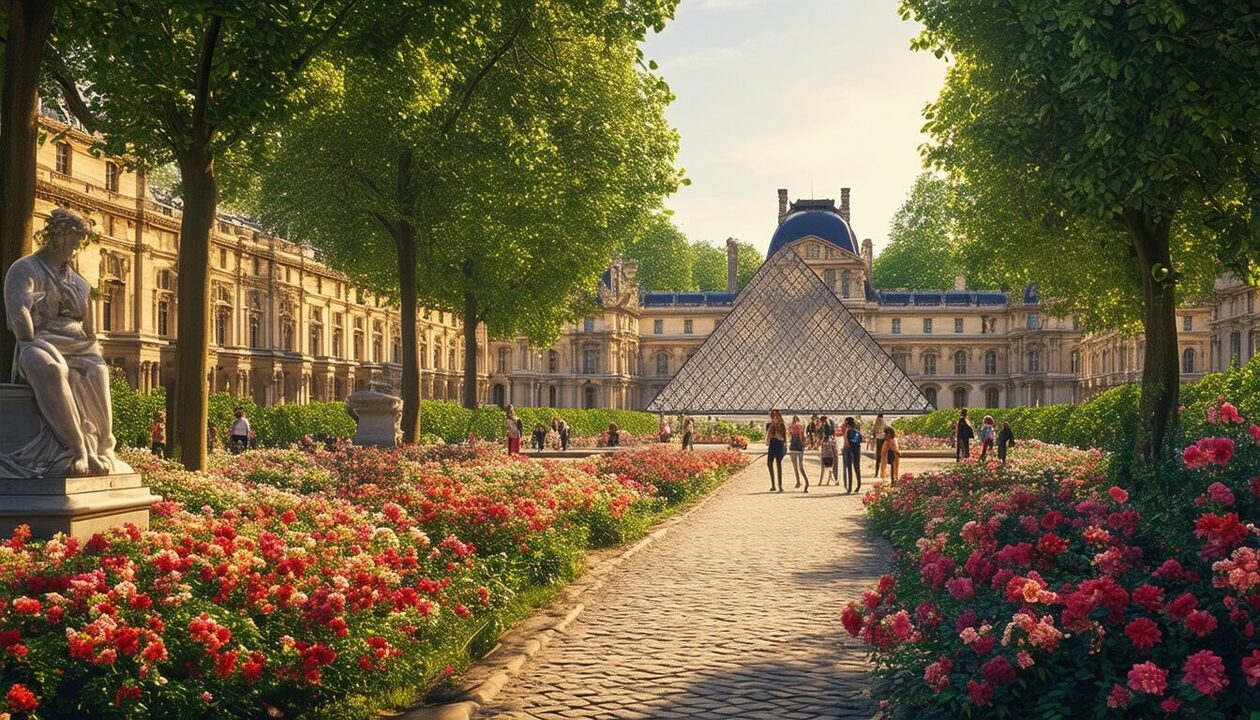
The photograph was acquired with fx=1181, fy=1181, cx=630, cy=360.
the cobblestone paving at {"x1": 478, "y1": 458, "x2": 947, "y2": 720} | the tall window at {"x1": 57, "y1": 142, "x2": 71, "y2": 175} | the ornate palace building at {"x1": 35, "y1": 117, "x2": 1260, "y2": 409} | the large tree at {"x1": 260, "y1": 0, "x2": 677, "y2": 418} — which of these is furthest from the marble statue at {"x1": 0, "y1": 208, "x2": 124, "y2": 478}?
the tall window at {"x1": 57, "y1": 142, "x2": 71, "y2": 175}

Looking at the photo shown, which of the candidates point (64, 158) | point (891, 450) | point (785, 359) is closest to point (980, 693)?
point (891, 450)

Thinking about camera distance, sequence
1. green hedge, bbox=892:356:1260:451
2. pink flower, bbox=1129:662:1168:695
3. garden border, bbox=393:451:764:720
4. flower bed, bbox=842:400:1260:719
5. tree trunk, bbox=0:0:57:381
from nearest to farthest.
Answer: pink flower, bbox=1129:662:1168:695 → flower bed, bbox=842:400:1260:719 → garden border, bbox=393:451:764:720 → green hedge, bbox=892:356:1260:451 → tree trunk, bbox=0:0:57:381

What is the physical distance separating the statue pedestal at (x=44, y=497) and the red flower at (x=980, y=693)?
15.7ft

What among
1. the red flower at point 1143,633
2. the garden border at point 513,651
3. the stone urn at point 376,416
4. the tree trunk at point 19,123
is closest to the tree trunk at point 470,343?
the stone urn at point 376,416

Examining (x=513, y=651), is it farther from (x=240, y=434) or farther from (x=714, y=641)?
(x=240, y=434)

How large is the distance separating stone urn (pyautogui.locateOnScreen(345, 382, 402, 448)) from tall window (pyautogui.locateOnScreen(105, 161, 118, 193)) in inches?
1063

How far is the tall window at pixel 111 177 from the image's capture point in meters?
43.6

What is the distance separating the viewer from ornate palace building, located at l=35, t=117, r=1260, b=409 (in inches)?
1734

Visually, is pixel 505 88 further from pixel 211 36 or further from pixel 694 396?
pixel 694 396

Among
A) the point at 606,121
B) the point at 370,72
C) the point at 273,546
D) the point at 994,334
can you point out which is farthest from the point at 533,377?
the point at 273,546

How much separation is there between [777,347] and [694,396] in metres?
4.86

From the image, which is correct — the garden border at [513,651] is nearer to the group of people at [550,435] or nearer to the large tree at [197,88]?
the large tree at [197,88]

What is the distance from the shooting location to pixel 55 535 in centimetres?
614

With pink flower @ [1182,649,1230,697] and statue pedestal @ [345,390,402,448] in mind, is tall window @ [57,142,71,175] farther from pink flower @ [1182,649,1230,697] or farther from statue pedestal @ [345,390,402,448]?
pink flower @ [1182,649,1230,697]
